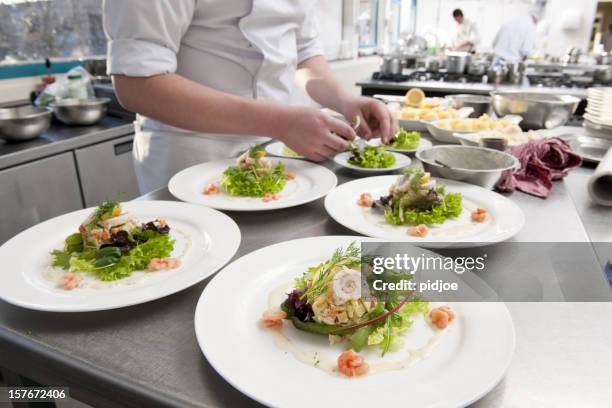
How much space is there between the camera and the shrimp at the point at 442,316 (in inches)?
27.9

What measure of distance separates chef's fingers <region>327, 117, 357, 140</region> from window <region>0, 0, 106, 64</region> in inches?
111

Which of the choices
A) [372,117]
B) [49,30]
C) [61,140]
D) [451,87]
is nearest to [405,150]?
[372,117]

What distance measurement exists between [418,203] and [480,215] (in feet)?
0.53

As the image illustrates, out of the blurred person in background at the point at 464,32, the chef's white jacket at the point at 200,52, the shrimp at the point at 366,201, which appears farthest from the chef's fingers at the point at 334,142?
the blurred person in background at the point at 464,32

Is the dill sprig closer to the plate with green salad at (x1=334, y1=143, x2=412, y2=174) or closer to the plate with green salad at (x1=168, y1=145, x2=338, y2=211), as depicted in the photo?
the plate with green salad at (x1=168, y1=145, x2=338, y2=211)

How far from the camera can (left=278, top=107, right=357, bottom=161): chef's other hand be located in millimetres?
1365

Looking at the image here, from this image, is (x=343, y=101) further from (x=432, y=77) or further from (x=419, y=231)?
(x=432, y=77)

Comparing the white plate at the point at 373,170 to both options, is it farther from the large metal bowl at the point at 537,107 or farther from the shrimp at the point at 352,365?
the shrimp at the point at 352,365

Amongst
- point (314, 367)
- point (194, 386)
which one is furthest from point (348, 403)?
point (194, 386)

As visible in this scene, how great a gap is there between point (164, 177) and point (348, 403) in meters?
1.33

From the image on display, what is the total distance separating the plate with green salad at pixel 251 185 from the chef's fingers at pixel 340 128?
5.4 inches

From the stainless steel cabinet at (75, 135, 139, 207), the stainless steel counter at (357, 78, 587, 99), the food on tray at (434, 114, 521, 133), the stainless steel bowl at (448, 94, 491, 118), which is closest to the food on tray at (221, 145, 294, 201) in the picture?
the food on tray at (434, 114, 521, 133)

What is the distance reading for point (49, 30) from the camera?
3242mm

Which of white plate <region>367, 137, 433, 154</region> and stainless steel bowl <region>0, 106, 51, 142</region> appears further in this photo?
stainless steel bowl <region>0, 106, 51, 142</region>
